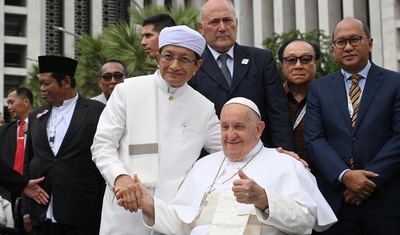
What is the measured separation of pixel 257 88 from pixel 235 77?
233mm

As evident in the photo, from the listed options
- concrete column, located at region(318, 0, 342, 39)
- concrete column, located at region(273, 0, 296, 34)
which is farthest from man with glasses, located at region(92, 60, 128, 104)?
concrete column, located at region(273, 0, 296, 34)

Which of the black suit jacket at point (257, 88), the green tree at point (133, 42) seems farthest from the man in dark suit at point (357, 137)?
the green tree at point (133, 42)

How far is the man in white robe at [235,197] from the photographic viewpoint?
6.22 metres

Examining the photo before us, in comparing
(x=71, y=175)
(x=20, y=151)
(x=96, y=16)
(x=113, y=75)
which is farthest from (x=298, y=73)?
(x=96, y=16)

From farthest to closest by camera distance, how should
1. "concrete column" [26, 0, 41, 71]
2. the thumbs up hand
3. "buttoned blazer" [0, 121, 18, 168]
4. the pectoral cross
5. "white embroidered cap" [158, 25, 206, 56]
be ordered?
"concrete column" [26, 0, 41, 71]
"buttoned blazer" [0, 121, 18, 168]
"white embroidered cap" [158, 25, 206, 56]
the pectoral cross
the thumbs up hand

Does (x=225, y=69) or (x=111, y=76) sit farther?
(x=111, y=76)

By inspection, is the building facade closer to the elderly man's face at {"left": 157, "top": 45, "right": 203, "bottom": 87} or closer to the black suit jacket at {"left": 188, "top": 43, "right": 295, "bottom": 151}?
the black suit jacket at {"left": 188, "top": 43, "right": 295, "bottom": 151}

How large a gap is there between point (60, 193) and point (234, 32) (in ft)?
8.38

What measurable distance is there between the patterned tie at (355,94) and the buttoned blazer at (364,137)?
0.17 feet

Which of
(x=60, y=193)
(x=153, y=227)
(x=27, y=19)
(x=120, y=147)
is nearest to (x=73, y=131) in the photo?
(x=60, y=193)

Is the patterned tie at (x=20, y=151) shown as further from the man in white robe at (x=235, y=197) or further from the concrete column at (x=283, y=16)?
the concrete column at (x=283, y=16)

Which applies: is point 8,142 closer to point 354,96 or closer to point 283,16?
point 354,96

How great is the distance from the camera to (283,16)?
40781mm

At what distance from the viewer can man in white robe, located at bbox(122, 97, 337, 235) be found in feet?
20.4
